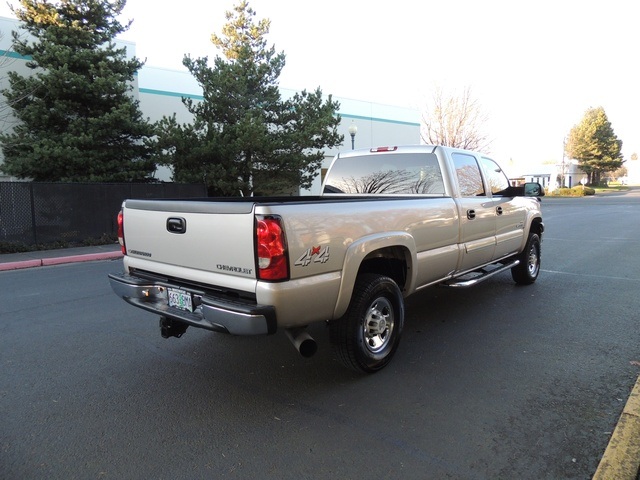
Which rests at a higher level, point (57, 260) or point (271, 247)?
point (271, 247)

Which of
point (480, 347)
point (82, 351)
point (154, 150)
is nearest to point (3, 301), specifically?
point (82, 351)

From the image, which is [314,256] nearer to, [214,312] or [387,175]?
[214,312]

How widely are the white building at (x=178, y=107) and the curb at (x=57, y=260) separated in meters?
7.06

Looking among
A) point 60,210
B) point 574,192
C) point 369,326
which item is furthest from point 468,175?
point 574,192

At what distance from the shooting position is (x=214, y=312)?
3178 mm

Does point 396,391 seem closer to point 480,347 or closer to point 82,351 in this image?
point 480,347

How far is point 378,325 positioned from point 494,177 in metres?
3.37

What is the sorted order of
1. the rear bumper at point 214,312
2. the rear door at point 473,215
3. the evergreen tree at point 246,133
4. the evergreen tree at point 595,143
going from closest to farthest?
the rear bumper at point 214,312
the rear door at point 473,215
the evergreen tree at point 246,133
the evergreen tree at point 595,143

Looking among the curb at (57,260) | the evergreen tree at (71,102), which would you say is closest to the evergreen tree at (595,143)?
the evergreen tree at (71,102)

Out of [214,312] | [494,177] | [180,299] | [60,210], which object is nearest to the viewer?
[214,312]

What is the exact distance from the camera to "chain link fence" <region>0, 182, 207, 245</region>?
1259 cm

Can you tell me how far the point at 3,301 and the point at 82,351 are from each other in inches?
129

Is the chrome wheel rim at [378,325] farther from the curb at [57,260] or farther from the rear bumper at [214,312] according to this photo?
the curb at [57,260]

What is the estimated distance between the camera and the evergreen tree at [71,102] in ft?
46.5
